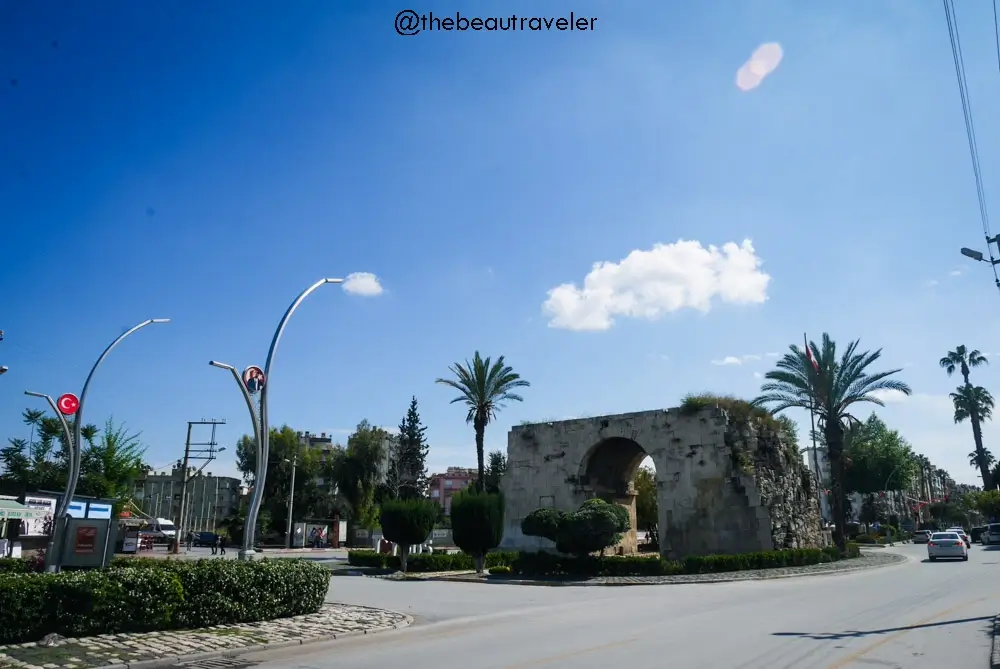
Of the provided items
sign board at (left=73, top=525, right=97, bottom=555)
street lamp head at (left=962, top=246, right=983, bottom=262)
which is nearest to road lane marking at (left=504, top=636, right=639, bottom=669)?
sign board at (left=73, top=525, right=97, bottom=555)

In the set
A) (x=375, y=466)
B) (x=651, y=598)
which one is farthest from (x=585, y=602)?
(x=375, y=466)

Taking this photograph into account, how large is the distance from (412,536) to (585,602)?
40.2ft

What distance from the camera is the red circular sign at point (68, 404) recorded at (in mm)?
23069

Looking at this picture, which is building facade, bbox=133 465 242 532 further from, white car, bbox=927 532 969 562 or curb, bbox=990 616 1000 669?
curb, bbox=990 616 1000 669

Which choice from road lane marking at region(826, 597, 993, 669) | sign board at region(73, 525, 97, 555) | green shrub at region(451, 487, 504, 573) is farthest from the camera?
green shrub at region(451, 487, 504, 573)

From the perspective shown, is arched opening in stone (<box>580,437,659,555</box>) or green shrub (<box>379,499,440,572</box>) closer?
green shrub (<box>379,499,440,572</box>)

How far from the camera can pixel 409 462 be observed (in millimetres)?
64312

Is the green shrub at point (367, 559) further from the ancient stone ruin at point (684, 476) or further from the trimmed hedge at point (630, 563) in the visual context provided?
the ancient stone ruin at point (684, 476)

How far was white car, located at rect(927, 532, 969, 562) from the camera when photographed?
3145 cm

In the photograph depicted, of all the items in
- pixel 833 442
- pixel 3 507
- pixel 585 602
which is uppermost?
pixel 833 442

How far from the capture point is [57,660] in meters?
8.77

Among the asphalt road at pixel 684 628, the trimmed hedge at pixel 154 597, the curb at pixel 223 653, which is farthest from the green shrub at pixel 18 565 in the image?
the curb at pixel 223 653

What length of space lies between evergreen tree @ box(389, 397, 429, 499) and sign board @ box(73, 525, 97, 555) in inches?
2001

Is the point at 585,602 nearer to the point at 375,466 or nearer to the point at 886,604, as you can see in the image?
the point at 886,604
